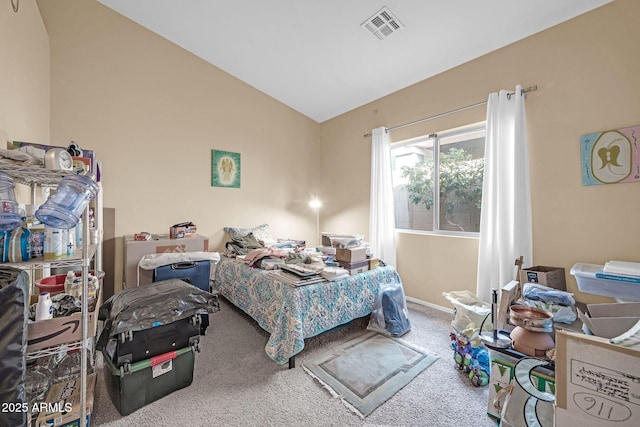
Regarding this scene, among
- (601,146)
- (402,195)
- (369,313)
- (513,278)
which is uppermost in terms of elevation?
(601,146)

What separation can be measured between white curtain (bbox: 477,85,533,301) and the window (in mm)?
278

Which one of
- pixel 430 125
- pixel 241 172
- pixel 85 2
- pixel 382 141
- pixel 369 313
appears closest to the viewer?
pixel 369 313

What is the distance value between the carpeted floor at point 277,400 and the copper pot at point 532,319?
63 cm

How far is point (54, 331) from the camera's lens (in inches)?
43.7

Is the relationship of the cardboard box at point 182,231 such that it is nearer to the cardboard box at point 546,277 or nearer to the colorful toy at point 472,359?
the colorful toy at point 472,359

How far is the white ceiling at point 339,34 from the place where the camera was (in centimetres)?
219

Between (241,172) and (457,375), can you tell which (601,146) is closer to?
(457,375)

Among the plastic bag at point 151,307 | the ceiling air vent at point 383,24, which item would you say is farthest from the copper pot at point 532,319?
the ceiling air vent at point 383,24

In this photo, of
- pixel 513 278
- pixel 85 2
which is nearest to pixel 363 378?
pixel 513 278

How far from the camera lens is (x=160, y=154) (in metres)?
3.20

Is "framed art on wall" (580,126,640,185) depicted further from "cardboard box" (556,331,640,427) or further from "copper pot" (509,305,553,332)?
"cardboard box" (556,331,640,427)

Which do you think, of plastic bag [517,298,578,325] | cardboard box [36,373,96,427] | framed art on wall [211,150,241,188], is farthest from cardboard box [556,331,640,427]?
Result: framed art on wall [211,150,241,188]

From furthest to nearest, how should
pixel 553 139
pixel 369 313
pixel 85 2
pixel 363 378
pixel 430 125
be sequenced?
pixel 430 125
pixel 85 2
pixel 369 313
pixel 553 139
pixel 363 378

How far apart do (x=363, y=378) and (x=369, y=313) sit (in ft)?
2.28
